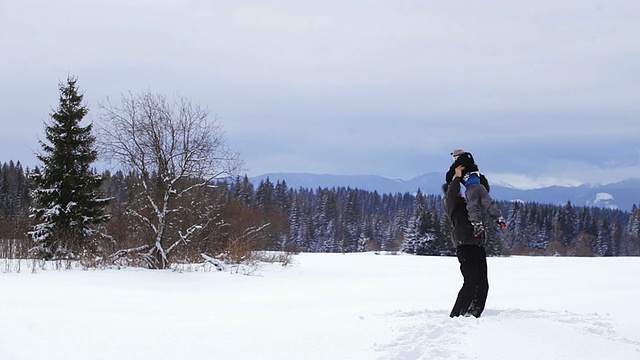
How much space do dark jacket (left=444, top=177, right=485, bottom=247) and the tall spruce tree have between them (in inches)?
718

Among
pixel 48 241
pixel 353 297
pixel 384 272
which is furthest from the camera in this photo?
pixel 48 241

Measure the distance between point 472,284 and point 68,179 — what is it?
19.9 metres

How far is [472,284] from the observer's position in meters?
5.99

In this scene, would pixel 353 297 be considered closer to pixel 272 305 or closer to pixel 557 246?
pixel 272 305

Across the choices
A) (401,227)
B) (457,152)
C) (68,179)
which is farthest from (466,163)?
(401,227)

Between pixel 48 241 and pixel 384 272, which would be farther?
pixel 48 241

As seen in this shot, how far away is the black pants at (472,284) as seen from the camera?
5.89 meters

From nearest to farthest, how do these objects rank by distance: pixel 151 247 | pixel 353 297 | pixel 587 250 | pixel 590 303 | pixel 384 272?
pixel 590 303 < pixel 353 297 < pixel 151 247 < pixel 384 272 < pixel 587 250

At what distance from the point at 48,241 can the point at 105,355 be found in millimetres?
19022

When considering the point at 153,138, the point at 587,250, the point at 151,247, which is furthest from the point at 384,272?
the point at 587,250

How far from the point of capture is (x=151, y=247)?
601 inches

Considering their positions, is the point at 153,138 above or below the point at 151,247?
above

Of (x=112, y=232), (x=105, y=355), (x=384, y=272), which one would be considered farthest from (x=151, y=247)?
(x=105, y=355)

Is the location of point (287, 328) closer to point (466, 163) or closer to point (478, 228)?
point (478, 228)
